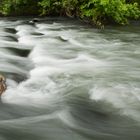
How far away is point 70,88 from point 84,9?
31.3 ft

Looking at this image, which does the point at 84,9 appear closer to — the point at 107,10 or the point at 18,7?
the point at 107,10

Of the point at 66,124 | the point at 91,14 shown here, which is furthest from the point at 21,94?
the point at 91,14

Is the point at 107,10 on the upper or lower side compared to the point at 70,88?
lower

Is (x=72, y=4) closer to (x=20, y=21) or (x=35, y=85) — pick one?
(x=20, y=21)

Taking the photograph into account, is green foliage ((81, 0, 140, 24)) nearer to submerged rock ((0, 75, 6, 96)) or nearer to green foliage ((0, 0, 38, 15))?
green foliage ((0, 0, 38, 15))

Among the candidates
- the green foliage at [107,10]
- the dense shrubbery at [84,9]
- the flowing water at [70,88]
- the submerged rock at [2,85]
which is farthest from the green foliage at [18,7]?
the submerged rock at [2,85]

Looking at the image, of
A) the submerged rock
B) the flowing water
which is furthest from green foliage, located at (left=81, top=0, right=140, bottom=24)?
the submerged rock

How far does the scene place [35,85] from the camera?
777 cm

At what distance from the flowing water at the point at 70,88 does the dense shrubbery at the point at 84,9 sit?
2.07 metres

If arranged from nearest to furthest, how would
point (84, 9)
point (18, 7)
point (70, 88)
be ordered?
point (70, 88)
point (84, 9)
point (18, 7)

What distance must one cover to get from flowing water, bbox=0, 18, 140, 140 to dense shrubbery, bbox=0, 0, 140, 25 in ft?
6.78

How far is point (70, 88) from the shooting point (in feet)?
24.9

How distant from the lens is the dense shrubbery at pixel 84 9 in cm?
1568

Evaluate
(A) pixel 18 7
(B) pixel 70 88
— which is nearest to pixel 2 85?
(B) pixel 70 88
